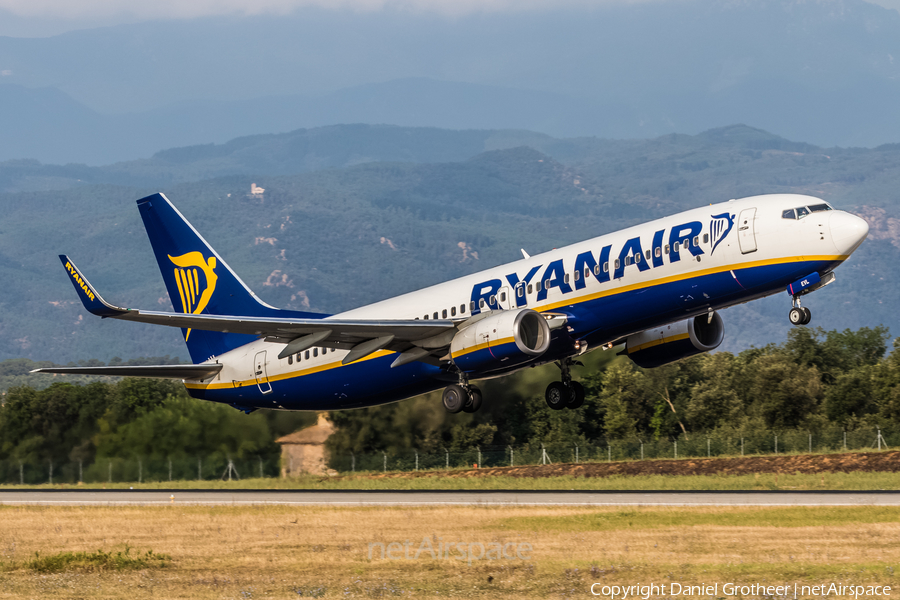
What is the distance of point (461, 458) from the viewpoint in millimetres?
69250

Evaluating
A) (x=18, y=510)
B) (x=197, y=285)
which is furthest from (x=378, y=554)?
(x=18, y=510)

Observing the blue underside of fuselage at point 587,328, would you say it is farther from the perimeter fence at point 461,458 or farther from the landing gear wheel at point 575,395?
the perimeter fence at point 461,458

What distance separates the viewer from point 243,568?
31.0 m

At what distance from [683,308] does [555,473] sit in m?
34.6

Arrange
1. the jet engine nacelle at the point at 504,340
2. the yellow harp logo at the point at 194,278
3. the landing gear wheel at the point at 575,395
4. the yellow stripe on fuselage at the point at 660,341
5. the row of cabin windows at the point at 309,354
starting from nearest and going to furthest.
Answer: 1. the jet engine nacelle at the point at 504,340
2. the yellow stripe on fuselage at the point at 660,341
3. the landing gear wheel at the point at 575,395
4. the row of cabin windows at the point at 309,354
5. the yellow harp logo at the point at 194,278

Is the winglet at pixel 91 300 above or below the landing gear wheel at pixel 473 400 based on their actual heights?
above

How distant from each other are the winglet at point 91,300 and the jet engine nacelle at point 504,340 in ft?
36.4

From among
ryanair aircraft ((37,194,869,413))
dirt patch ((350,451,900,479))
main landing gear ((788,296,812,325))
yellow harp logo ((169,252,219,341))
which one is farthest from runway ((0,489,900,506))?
main landing gear ((788,296,812,325))

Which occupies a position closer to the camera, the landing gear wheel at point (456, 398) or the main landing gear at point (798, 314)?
the main landing gear at point (798, 314)

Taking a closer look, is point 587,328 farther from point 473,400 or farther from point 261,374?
point 261,374

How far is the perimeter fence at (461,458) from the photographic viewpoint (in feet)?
196

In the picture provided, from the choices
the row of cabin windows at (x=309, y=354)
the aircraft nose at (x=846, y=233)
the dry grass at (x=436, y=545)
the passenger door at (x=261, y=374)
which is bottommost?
the dry grass at (x=436, y=545)

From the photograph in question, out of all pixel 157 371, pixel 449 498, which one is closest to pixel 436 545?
pixel 449 498
